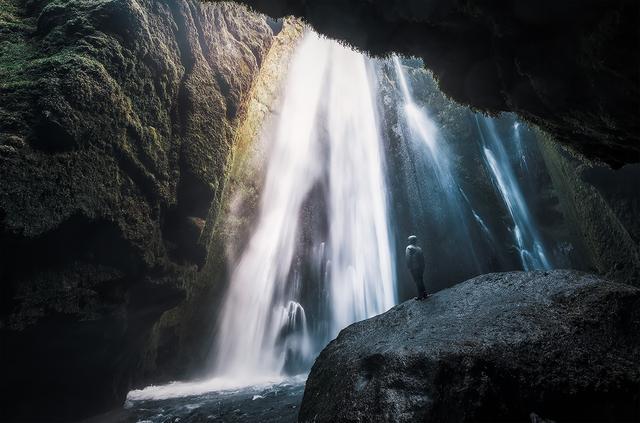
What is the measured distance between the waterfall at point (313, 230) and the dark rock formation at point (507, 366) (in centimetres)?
1544

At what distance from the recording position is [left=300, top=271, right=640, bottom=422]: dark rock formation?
4707 mm

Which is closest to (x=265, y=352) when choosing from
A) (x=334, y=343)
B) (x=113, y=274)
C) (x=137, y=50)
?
(x=113, y=274)

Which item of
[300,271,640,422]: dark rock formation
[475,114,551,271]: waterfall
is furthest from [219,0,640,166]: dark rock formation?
[475,114,551,271]: waterfall

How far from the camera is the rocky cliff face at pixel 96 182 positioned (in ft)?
26.0

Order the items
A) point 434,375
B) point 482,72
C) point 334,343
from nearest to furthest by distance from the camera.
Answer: point 434,375
point 482,72
point 334,343

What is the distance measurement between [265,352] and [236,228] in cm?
808

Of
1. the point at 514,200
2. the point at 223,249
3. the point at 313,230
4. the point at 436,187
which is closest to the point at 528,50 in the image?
the point at 223,249

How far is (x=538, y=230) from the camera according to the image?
83.8ft

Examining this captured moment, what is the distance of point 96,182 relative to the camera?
905 cm

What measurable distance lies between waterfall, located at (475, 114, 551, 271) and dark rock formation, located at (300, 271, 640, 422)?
64.7 ft

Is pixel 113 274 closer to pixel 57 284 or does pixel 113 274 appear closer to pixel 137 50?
pixel 57 284

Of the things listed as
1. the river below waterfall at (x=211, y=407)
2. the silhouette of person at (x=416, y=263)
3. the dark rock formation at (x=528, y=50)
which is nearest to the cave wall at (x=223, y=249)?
the river below waterfall at (x=211, y=407)

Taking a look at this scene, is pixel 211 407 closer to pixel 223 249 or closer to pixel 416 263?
pixel 416 263

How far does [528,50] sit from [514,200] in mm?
25450
